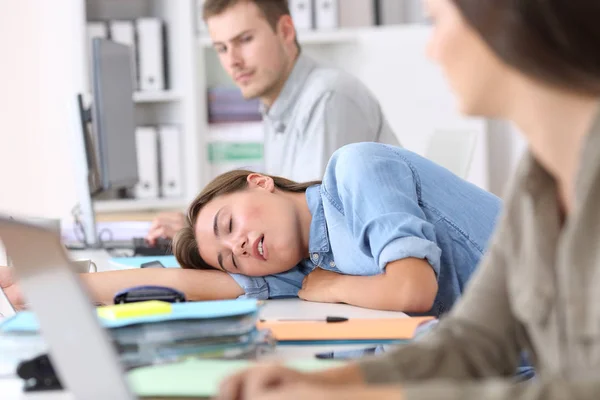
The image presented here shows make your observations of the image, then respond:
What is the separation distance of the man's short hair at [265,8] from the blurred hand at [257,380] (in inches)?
108

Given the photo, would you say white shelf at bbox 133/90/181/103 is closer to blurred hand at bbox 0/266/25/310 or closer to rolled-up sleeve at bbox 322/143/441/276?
blurred hand at bbox 0/266/25/310

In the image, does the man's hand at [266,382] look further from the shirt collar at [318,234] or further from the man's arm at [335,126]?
the man's arm at [335,126]

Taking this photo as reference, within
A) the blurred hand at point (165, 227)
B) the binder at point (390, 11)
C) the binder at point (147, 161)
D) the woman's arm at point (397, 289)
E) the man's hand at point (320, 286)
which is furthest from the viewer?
the binder at point (390, 11)

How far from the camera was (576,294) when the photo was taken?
75 centimetres

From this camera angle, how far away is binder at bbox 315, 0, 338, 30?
4.22 meters

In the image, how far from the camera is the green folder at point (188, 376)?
0.95m

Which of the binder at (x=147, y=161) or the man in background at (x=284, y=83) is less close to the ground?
the man in background at (x=284, y=83)

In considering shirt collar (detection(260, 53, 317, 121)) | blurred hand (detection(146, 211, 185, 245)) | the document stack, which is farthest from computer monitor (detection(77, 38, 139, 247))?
the document stack

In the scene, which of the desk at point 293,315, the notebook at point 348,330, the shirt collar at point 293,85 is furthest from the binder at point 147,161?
the notebook at point 348,330

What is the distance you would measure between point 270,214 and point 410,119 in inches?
101

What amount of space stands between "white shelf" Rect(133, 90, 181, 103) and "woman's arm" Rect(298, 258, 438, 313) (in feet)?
9.00

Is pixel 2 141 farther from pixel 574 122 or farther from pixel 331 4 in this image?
pixel 574 122

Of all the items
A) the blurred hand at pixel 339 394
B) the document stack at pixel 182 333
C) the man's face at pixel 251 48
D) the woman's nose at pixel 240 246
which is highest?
the man's face at pixel 251 48

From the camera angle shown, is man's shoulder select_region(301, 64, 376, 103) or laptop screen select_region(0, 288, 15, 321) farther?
man's shoulder select_region(301, 64, 376, 103)
